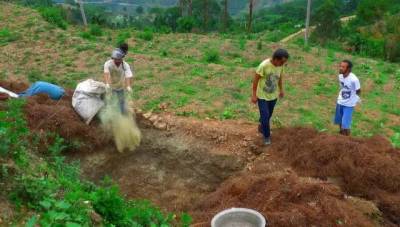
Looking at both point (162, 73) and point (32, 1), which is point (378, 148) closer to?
point (162, 73)

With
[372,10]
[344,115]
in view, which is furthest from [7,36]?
[372,10]

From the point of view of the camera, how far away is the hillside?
13.8 ft

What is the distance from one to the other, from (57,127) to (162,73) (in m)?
3.81

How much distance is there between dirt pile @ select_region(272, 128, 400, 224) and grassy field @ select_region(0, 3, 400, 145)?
53.3 inches

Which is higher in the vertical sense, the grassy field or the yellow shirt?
the yellow shirt

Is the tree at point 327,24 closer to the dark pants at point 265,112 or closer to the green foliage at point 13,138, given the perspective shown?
the dark pants at point 265,112

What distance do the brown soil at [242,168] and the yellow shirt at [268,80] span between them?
2.30ft

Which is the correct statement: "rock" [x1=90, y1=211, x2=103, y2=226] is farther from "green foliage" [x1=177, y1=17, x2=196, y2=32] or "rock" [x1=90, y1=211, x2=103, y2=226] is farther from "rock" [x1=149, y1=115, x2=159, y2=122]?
"green foliage" [x1=177, y1=17, x2=196, y2=32]

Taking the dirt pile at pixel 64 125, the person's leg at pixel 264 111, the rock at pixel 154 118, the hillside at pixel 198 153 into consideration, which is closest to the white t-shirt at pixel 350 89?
the hillside at pixel 198 153

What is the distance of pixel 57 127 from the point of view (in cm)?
651

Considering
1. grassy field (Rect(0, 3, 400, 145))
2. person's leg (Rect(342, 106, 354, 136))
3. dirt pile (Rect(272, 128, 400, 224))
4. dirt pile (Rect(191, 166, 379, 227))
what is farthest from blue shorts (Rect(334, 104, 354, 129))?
dirt pile (Rect(191, 166, 379, 227))

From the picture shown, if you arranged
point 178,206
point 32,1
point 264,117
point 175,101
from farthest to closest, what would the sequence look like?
point 32,1 → point 175,101 → point 264,117 → point 178,206

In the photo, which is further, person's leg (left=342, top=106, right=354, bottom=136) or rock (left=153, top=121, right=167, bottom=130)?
rock (left=153, top=121, right=167, bottom=130)

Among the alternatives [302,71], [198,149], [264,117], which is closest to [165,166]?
[198,149]
